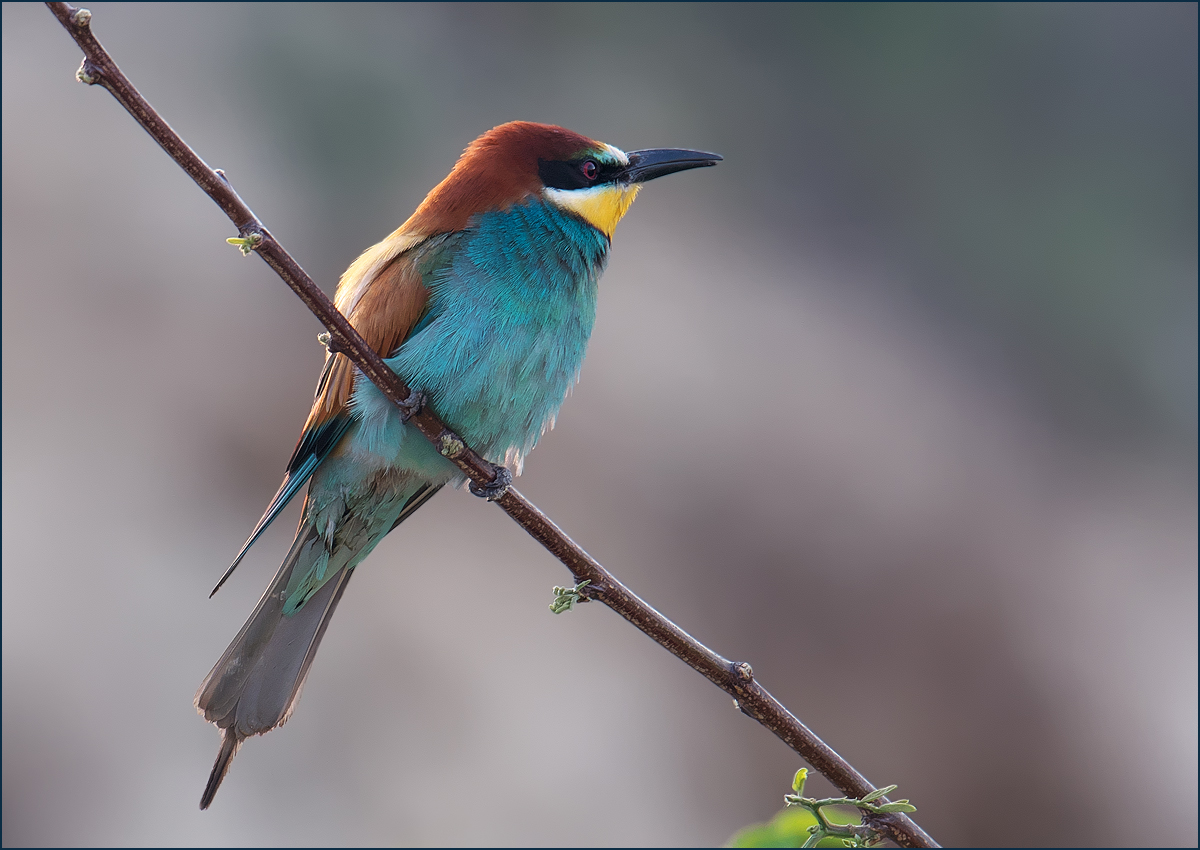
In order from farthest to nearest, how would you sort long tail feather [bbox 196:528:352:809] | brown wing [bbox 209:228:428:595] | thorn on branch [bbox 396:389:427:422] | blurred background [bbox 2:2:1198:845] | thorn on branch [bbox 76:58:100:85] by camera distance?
blurred background [bbox 2:2:1198:845] < brown wing [bbox 209:228:428:595] < long tail feather [bbox 196:528:352:809] < thorn on branch [bbox 396:389:427:422] < thorn on branch [bbox 76:58:100:85]

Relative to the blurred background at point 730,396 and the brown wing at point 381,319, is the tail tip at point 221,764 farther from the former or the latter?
the blurred background at point 730,396

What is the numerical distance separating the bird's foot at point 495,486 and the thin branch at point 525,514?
0.19 ft

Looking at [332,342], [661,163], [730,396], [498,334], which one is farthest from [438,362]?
[730,396]

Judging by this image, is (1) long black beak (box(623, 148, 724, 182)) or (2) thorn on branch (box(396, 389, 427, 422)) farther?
(1) long black beak (box(623, 148, 724, 182))

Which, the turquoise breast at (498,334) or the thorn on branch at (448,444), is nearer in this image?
the thorn on branch at (448,444)

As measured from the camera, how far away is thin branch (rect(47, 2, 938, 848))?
0.82 meters

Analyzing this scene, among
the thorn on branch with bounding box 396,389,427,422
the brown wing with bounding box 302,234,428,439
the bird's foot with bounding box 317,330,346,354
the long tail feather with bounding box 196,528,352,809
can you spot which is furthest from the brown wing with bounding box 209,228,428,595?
the bird's foot with bounding box 317,330,346,354

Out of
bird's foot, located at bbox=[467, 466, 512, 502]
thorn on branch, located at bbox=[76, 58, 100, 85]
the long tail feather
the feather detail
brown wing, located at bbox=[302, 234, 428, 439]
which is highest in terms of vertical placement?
the feather detail

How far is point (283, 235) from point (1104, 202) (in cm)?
397

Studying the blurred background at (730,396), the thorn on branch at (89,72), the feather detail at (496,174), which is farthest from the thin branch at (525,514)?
the blurred background at (730,396)

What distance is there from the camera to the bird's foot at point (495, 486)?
123 cm

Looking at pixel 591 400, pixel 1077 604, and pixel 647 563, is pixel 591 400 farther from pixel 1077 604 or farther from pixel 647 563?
pixel 1077 604

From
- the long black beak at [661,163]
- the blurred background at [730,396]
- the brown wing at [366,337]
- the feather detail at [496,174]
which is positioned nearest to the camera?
the brown wing at [366,337]

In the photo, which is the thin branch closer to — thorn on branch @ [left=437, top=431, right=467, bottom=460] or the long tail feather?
thorn on branch @ [left=437, top=431, right=467, bottom=460]
